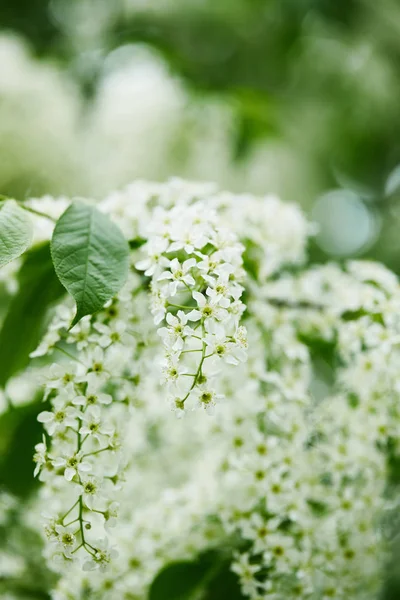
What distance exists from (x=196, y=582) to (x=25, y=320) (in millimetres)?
575

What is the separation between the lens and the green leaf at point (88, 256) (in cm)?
104

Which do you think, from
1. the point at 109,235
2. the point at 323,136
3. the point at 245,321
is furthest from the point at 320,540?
the point at 323,136

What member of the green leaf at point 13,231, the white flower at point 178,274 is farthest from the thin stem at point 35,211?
the white flower at point 178,274

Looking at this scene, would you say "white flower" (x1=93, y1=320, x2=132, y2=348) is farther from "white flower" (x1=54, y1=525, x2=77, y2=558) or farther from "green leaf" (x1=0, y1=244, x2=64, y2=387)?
"white flower" (x1=54, y1=525, x2=77, y2=558)

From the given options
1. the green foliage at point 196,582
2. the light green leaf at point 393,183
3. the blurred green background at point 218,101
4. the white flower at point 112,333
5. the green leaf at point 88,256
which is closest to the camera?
the green leaf at point 88,256

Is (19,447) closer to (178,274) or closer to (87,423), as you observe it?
(87,423)

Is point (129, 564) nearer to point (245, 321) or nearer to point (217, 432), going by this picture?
point (217, 432)

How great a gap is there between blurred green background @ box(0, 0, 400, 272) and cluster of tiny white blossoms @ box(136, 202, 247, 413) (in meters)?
1.43

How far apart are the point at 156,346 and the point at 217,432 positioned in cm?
32

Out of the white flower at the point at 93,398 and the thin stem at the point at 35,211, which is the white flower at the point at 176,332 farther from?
the thin stem at the point at 35,211

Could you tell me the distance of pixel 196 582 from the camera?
4.33ft

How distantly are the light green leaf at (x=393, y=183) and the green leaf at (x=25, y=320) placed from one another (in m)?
2.28

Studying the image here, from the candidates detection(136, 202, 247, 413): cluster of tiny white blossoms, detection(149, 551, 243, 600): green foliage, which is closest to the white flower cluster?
detection(136, 202, 247, 413): cluster of tiny white blossoms

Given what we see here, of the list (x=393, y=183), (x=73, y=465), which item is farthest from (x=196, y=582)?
(x=393, y=183)
